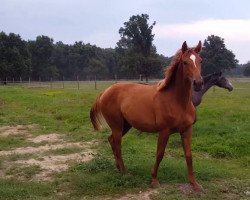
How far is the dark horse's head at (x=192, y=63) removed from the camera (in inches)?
212

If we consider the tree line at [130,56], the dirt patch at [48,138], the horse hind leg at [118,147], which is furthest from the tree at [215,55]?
the horse hind leg at [118,147]

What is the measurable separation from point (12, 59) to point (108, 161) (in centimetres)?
5201

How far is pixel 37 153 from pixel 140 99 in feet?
11.4

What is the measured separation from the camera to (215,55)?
54438mm

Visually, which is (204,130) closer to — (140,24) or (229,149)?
(229,149)

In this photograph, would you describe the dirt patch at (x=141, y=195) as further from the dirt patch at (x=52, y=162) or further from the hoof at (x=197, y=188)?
the dirt patch at (x=52, y=162)

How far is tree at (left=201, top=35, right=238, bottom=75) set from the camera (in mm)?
54219

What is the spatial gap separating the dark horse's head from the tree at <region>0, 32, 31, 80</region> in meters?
52.4

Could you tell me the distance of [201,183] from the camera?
6.46 metres

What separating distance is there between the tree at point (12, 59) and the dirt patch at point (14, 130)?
44388mm

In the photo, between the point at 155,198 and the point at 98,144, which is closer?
the point at 155,198

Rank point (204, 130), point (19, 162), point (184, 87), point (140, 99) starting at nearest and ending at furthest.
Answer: point (184, 87), point (140, 99), point (19, 162), point (204, 130)

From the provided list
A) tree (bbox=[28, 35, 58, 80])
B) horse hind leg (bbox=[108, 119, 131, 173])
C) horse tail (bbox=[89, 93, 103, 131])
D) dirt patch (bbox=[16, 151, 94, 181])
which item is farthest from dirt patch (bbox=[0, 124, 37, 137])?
tree (bbox=[28, 35, 58, 80])

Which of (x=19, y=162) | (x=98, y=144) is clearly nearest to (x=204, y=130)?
(x=98, y=144)
